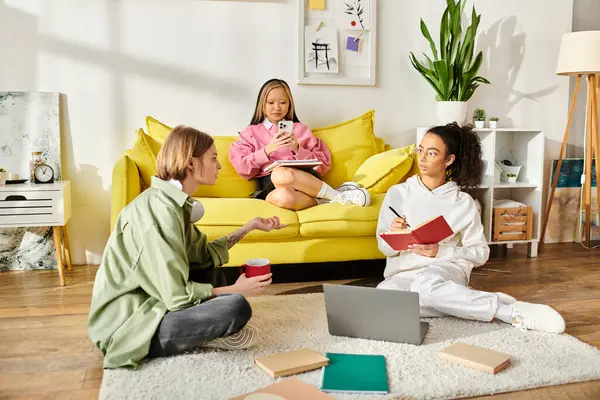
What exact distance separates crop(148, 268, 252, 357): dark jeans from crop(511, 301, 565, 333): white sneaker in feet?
3.56

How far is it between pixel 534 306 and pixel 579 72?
212 centimetres

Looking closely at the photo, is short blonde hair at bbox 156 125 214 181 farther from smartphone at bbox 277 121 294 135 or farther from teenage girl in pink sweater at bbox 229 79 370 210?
smartphone at bbox 277 121 294 135

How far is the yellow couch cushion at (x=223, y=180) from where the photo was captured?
3.29 metres

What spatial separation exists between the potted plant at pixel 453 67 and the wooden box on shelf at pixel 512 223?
651 millimetres

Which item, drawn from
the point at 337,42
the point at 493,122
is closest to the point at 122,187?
the point at 337,42

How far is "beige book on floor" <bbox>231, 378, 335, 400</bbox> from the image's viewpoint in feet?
5.37

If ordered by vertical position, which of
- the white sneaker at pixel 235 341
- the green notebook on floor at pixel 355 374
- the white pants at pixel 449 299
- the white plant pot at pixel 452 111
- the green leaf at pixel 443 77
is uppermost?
the green leaf at pixel 443 77

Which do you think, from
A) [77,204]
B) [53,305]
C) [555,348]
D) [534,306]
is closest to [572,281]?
[534,306]

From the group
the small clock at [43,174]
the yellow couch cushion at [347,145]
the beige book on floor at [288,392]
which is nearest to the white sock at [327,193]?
the yellow couch cushion at [347,145]

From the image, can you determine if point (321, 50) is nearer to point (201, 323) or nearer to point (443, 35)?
point (443, 35)

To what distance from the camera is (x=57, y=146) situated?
342 centimetres

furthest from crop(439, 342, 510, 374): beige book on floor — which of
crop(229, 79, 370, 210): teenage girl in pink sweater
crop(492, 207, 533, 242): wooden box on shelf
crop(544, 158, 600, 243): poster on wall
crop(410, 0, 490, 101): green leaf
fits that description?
crop(544, 158, 600, 243): poster on wall

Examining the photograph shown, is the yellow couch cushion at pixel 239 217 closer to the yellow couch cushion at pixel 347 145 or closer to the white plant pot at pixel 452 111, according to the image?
the yellow couch cushion at pixel 347 145

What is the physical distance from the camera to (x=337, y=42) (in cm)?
377
